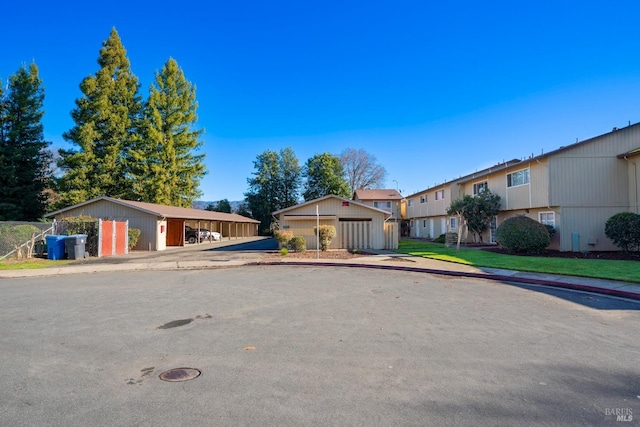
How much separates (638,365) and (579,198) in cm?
1897

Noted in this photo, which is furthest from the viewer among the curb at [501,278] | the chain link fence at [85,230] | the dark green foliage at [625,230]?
the chain link fence at [85,230]

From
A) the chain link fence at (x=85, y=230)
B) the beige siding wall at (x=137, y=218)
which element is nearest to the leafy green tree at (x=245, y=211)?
the beige siding wall at (x=137, y=218)

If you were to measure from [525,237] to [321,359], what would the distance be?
55.3 ft

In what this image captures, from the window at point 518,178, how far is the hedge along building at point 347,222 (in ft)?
26.2

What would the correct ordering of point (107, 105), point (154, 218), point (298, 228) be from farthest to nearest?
point (107, 105)
point (154, 218)
point (298, 228)

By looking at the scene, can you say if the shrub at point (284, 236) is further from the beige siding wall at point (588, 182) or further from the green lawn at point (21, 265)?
the beige siding wall at point (588, 182)

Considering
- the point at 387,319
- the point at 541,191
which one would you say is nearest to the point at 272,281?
the point at 387,319

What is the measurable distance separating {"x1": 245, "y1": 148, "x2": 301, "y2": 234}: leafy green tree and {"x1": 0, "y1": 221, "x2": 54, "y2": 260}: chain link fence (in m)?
39.5

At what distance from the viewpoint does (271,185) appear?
62.3m

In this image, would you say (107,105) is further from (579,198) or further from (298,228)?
(579,198)

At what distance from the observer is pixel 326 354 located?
201 inches

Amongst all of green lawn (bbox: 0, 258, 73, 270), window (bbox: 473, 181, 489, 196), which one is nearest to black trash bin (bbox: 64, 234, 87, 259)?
green lawn (bbox: 0, 258, 73, 270)

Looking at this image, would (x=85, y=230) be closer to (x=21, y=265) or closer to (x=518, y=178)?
(x=21, y=265)

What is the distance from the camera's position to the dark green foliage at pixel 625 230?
17438 mm
